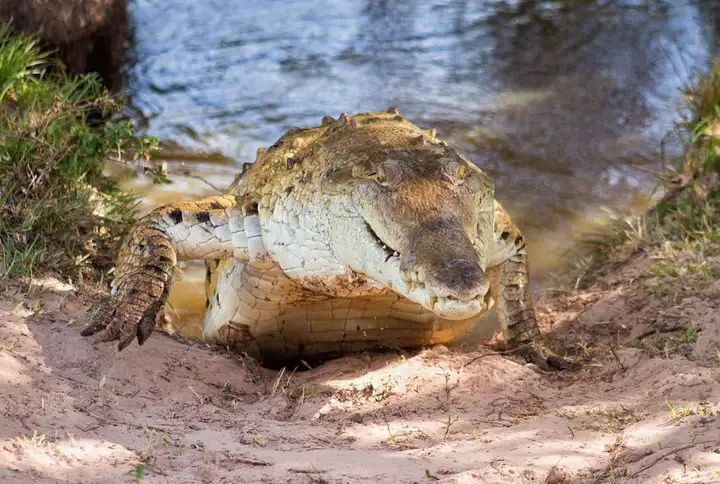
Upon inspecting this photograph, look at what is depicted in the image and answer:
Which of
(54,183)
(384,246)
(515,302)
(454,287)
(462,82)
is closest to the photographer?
(454,287)

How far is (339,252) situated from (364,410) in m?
0.61

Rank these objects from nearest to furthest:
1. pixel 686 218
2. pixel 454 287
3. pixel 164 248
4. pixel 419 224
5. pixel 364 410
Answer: pixel 454 287 → pixel 419 224 → pixel 364 410 → pixel 164 248 → pixel 686 218

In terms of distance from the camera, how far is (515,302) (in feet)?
14.5

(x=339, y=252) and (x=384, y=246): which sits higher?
(x=384, y=246)

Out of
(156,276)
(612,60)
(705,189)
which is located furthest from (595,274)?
(612,60)

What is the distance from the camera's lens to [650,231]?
5.48 meters

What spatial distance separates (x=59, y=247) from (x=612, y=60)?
7.40 metres

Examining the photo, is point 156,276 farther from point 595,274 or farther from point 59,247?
point 595,274

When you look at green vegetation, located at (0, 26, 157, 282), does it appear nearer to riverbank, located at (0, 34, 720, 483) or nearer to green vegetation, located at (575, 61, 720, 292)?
riverbank, located at (0, 34, 720, 483)

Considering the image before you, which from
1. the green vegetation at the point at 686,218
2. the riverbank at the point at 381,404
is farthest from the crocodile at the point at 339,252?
the green vegetation at the point at 686,218

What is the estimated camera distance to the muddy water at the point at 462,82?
7348 millimetres

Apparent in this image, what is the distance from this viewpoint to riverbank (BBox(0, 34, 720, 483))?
2666 millimetres

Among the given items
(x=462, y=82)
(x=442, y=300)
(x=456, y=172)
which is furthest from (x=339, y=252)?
(x=462, y=82)

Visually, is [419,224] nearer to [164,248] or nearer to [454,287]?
[454,287]
